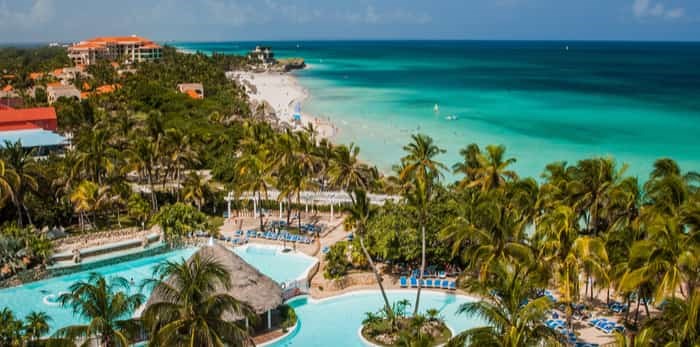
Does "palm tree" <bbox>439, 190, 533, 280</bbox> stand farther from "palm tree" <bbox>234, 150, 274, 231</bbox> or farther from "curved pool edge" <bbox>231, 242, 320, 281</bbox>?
"palm tree" <bbox>234, 150, 274, 231</bbox>

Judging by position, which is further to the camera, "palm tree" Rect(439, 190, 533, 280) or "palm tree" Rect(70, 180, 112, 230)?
"palm tree" Rect(70, 180, 112, 230)

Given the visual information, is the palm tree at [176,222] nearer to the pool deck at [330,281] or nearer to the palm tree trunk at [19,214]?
the pool deck at [330,281]

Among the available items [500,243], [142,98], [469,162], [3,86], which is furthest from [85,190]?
[3,86]

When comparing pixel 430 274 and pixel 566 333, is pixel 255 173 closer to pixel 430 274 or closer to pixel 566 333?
pixel 430 274

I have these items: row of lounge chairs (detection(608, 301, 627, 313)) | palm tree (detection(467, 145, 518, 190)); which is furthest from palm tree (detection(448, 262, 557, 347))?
palm tree (detection(467, 145, 518, 190))

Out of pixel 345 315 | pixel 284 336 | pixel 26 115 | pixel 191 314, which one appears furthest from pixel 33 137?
pixel 191 314

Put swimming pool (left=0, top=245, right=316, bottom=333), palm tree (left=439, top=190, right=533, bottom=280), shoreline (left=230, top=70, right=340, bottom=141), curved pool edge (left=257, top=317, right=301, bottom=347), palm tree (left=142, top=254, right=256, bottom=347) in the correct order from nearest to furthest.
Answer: palm tree (left=142, top=254, right=256, bottom=347)
palm tree (left=439, top=190, right=533, bottom=280)
curved pool edge (left=257, top=317, right=301, bottom=347)
swimming pool (left=0, top=245, right=316, bottom=333)
shoreline (left=230, top=70, right=340, bottom=141)

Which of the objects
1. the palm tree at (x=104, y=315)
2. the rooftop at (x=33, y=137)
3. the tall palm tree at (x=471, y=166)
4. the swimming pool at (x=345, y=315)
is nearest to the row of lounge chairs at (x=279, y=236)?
the swimming pool at (x=345, y=315)
